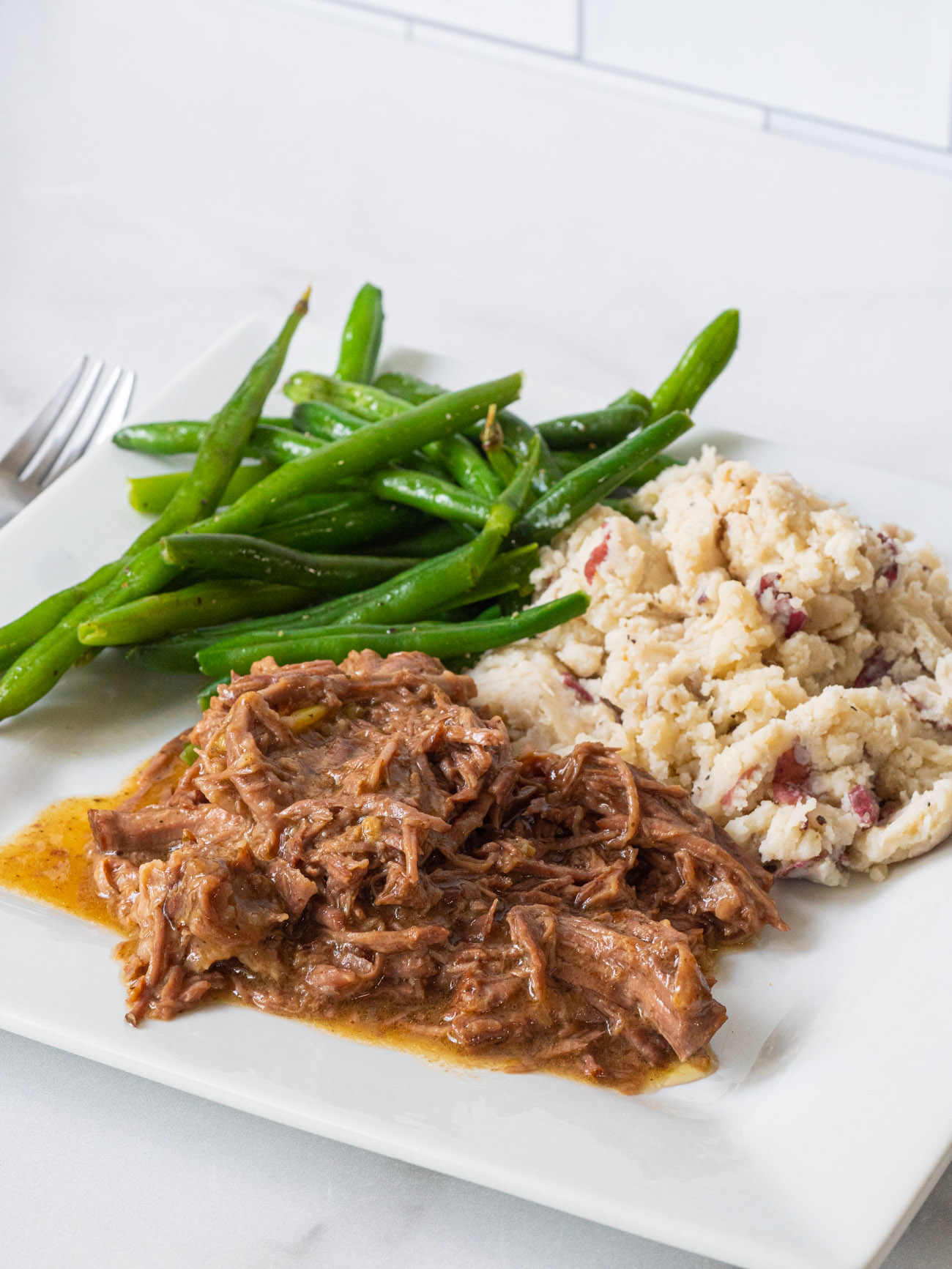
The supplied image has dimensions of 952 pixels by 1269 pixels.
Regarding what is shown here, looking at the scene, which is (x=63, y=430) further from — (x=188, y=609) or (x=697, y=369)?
(x=697, y=369)

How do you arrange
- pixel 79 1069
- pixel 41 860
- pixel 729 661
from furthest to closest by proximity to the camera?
1. pixel 729 661
2. pixel 41 860
3. pixel 79 1069

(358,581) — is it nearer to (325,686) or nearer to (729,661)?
(325,686)

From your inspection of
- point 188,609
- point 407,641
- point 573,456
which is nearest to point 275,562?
point 188,609

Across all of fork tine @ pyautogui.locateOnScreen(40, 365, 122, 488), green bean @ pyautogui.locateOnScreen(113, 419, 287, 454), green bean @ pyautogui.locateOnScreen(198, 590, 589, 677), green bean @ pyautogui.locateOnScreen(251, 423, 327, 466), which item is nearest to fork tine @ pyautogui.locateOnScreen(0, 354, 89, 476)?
fork tine @ pyautogui.locateOnScreen(40, 365, 122, 488)

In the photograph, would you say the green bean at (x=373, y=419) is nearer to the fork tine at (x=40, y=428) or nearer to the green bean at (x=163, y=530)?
the green bean at (x=163, y=530)

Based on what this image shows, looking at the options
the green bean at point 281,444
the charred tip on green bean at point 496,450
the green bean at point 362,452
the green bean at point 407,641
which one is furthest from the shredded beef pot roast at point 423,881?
the green bean at point 281,444

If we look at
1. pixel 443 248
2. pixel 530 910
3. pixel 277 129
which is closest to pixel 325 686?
pixel 530 910
